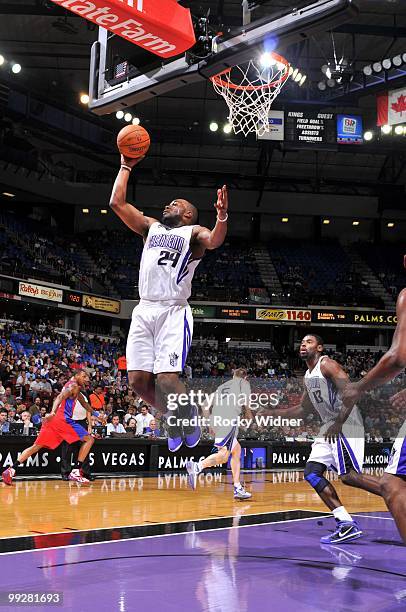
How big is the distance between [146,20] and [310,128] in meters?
14.2

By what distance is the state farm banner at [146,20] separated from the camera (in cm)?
495

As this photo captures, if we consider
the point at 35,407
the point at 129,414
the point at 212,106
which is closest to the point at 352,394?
the point at 35,407

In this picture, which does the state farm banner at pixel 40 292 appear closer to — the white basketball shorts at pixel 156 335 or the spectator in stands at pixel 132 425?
the spectator in stands at pixel 132 425

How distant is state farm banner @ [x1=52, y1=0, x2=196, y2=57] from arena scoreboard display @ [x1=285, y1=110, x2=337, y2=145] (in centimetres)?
1337

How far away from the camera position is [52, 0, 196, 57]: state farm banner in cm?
495

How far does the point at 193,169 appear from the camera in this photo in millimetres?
31641

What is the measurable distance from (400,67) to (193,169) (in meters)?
17.0

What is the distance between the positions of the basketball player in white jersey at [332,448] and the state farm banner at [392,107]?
Answer: 37.3 ft

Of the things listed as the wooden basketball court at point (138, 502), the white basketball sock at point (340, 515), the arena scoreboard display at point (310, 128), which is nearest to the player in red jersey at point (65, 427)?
the wooden basketball court at point (138, 502)

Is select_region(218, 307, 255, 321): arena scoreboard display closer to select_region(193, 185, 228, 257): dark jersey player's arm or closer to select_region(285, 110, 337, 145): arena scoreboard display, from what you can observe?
select_region(285, 110, 337, 145): arena scoreboard display

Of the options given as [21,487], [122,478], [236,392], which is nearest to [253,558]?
[236,392]

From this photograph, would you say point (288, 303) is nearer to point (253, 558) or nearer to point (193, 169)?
point (193, 169)

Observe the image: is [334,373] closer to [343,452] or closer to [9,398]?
[343,452]

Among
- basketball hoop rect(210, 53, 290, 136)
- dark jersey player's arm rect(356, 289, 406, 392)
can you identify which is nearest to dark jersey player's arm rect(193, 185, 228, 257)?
dark jersey player's arm rect(356, 289, 406, 392)
